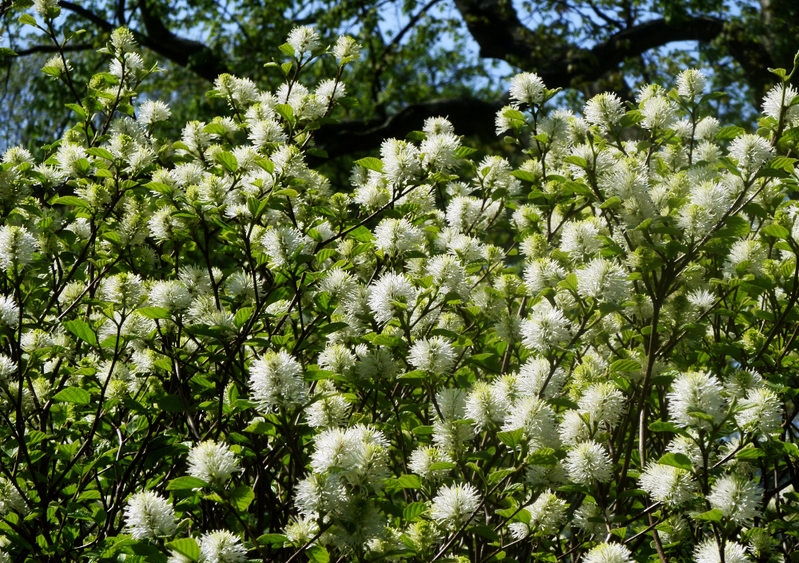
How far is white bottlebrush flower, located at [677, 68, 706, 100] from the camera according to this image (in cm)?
318

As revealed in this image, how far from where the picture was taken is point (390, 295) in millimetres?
2525

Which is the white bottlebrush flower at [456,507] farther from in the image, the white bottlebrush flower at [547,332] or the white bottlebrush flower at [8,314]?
the white bottlebrush flower at [8,314]

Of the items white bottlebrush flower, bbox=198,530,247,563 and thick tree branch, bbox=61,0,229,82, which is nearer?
white bottlebrush flower, bbox=198,530,247,563

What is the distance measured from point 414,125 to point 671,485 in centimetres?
910

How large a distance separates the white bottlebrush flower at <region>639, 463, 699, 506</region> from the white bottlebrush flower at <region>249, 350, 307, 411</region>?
2.87 ft

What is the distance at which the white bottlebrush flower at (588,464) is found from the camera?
2316 mm

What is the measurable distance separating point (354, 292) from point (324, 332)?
15 centimetres

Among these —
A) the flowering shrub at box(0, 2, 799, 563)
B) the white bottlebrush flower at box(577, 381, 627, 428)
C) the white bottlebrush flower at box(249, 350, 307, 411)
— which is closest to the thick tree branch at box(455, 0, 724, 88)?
the flowering shrub at box(0, 2, 799, 563)

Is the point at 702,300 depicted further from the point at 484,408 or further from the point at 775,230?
the point at 484,408

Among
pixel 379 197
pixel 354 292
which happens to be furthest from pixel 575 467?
pixel 379 197

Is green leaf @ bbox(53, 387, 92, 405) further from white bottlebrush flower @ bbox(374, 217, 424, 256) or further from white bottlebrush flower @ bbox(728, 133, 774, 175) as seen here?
white bottlebrush flower @ bbox(728, 133, 774, 175)

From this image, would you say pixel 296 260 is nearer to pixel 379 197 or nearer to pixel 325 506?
pixel 379 197

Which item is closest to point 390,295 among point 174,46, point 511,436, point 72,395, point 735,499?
point 511,436

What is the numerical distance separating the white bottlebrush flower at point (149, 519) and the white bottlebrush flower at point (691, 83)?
217 cm
